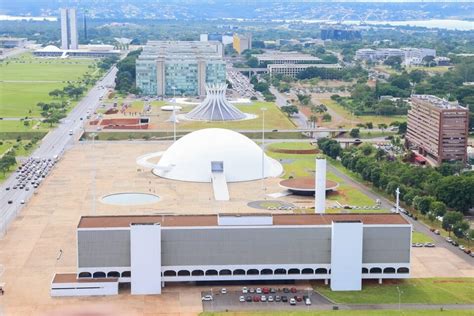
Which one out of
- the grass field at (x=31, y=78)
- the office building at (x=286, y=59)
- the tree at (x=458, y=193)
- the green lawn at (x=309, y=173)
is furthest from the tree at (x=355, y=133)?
the office building at (x=286, y=59)

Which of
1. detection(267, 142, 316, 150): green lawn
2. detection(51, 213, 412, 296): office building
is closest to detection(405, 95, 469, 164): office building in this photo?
detection(267, 142, 316, 150): green lawn

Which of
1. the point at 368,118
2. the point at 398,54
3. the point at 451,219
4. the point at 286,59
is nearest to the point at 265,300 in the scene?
the point at 451,219

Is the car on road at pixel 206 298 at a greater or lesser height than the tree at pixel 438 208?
lesser

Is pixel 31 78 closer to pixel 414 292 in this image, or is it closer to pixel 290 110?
pixel 290 110

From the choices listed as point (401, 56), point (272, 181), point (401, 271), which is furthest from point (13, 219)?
point (401, 56)

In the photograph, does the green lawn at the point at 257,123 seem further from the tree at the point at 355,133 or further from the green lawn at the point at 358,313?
the green lawn at the point at 358,313

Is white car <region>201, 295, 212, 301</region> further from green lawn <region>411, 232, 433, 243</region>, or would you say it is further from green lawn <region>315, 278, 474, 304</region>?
green lawn <region>411, 232, 433, 243</region>

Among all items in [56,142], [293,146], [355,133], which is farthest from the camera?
[355,133]
